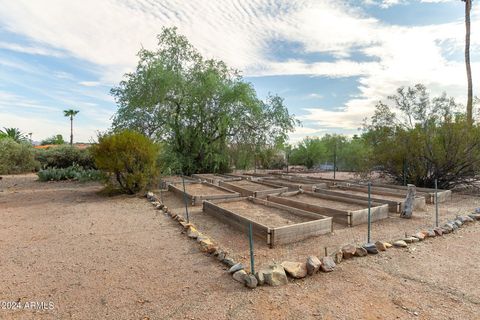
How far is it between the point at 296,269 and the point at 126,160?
6.67 meters

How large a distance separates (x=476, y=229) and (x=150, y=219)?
6.44 metres

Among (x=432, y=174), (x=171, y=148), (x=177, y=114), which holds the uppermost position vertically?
(x=177, y=114)

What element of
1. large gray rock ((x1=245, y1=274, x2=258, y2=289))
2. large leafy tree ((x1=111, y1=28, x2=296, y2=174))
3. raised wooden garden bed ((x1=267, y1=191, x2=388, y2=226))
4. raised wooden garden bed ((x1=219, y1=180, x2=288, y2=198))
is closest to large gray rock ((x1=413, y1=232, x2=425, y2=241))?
raised wooden garden bed ((x1=267, y1=191, x2=388, y2=226))

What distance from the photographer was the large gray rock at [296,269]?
2.94m

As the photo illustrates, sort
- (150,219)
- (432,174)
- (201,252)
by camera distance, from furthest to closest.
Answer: (432,174)
(150,219)
(201,252)

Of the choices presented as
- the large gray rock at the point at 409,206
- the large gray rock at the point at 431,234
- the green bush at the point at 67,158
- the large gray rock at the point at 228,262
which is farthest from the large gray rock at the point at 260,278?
the green bush at the point at 67,158

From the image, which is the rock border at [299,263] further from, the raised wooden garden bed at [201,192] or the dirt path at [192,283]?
the raised wooden garden bed at [201,192]

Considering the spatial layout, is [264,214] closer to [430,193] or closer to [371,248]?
[371,248]

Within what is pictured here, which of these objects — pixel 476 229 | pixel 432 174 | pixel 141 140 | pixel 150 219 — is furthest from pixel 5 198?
pixel 432 174

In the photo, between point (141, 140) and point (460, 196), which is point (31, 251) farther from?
point (460, 196)

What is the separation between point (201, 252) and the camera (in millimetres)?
3732

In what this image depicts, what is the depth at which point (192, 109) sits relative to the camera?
13828mm

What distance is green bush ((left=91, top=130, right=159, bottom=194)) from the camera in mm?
7953

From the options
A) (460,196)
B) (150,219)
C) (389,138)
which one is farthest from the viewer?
(389,138)
